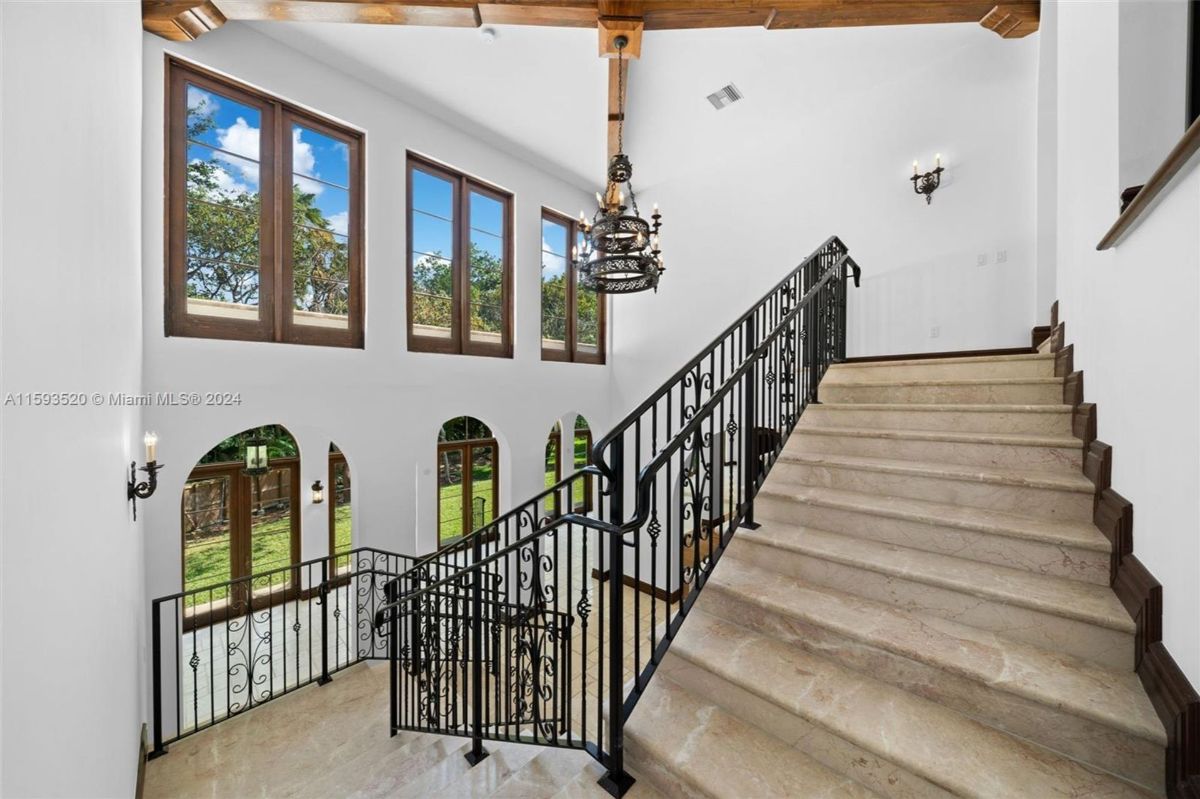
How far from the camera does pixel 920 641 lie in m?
1.56

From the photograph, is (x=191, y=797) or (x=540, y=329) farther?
(x=540, y=329)

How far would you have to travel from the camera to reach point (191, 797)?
2686mm

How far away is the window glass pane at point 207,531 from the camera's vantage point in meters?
5.91

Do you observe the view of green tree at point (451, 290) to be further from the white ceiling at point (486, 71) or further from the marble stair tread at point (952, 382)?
the marble stair tread at point (952, 382)

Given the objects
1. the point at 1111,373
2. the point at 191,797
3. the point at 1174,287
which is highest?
the point at 1174,287

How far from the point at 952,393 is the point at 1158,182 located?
68.8 inches

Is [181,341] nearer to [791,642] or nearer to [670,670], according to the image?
[670,670]

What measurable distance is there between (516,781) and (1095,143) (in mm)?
3606

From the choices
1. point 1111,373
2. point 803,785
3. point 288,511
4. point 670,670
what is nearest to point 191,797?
point 670,670

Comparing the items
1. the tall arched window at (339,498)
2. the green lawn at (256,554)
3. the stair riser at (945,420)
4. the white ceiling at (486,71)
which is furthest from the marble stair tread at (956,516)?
the tall arched window at (339,498)

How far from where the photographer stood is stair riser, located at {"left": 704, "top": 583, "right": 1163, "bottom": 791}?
3.86 feet

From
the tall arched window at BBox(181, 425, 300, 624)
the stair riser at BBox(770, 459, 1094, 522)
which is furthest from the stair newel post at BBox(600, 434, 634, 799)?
the tall arched window at BBox(181, 425, 300, 624)

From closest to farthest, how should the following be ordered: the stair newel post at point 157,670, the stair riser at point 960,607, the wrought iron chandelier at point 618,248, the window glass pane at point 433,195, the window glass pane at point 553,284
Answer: the stair riser at point 960,607, the stair newel post at point 157,670, the wrought iron chandelier at point 618,248, the window glass pane at point 433,195, the window glass pane at point 553,284

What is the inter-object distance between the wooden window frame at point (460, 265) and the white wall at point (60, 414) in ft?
10.3
